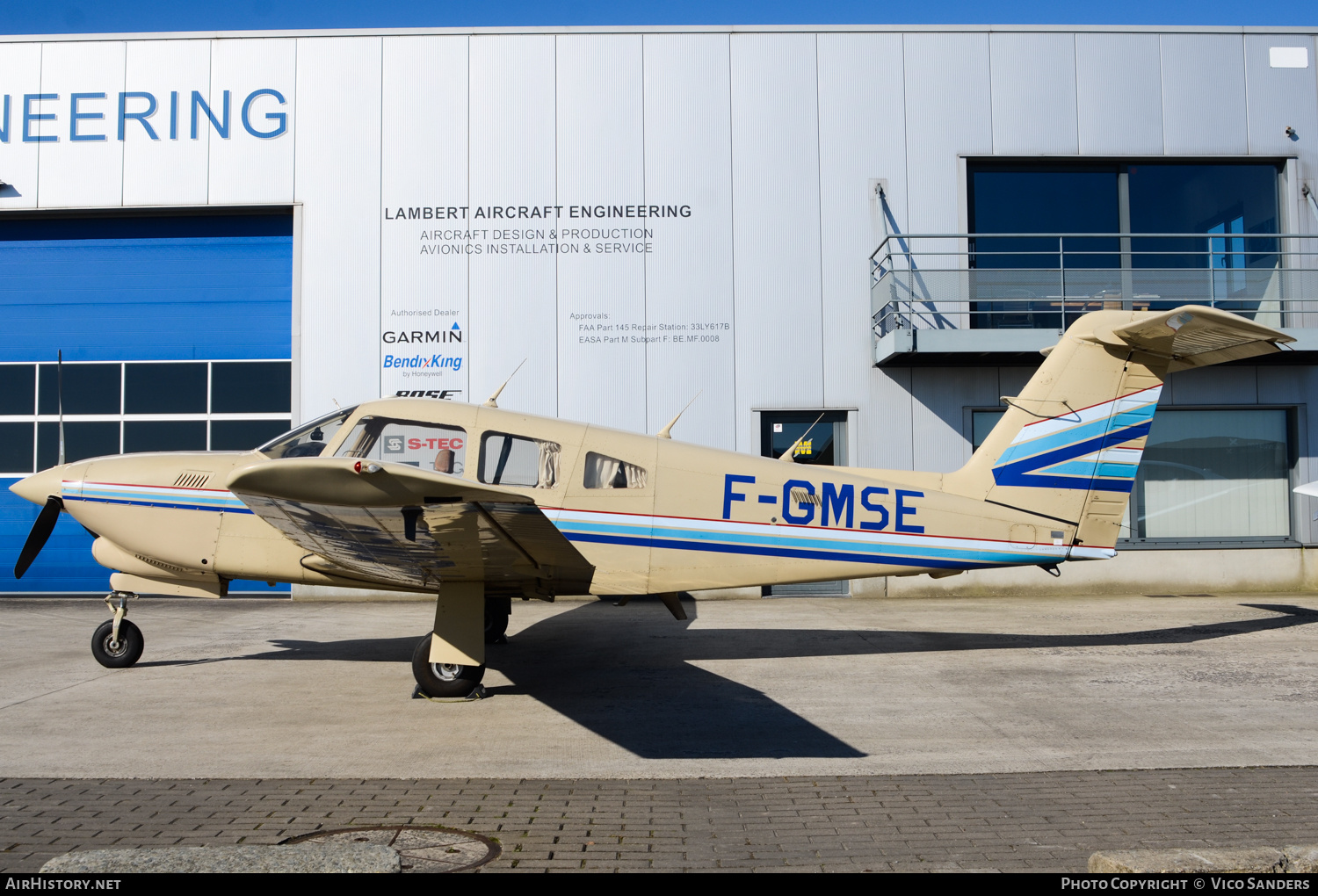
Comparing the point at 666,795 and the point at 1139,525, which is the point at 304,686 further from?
the point at 1139,525

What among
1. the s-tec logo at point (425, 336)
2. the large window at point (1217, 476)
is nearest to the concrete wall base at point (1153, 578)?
the large window at point (1217, 476)

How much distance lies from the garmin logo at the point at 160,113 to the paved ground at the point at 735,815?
37.7 feet

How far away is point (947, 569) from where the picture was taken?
23.9 feet

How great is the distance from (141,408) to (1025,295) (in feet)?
45.2

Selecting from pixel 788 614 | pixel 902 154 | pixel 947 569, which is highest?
pixel 902 154

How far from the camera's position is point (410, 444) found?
654cm

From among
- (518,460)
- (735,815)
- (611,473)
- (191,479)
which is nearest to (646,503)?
(611,473)

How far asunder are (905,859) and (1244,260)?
1363 cm

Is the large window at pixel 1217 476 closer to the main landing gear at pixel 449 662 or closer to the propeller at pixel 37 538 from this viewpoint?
the main landing gear at pixel 449 662

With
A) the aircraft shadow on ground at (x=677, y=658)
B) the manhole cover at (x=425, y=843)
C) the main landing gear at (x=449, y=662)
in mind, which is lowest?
the aircraft shadow on ground at (x=677, y=658)

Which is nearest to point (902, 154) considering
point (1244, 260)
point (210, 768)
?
point (1244, 260)

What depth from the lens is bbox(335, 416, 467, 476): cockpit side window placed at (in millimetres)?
6527

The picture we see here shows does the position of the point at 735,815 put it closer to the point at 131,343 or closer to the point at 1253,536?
the point at 1253,536

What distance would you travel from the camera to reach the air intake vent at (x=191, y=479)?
6992mm
